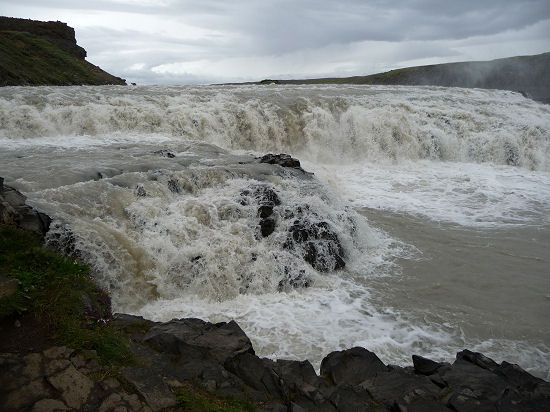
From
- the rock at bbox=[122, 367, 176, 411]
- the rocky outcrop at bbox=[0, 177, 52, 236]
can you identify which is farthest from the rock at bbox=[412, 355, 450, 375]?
the rocky outcrop at bbox=[0, 177, 52, 236]

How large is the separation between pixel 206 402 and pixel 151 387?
59 centimetres

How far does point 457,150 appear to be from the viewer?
24891 millimetres

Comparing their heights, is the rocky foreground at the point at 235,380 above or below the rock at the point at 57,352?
below

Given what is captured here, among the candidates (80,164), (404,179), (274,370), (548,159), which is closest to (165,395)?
(274,370)

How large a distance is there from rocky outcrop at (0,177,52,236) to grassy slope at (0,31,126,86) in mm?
26586

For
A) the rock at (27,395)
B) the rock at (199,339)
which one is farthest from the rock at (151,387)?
the rock at (199,339)

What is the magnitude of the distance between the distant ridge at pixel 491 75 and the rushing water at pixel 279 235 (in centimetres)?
6009

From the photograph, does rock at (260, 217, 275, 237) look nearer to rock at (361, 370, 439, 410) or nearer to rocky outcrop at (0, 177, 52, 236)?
rocky outcrop at (0, 177, 52, 236)

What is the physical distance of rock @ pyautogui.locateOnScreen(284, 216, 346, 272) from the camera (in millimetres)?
10570

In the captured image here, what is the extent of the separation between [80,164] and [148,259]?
5.44 metres

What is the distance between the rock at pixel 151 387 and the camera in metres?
4.00

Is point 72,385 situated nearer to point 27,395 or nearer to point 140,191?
point 27,395

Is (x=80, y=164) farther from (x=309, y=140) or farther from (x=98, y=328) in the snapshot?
(x=309, y=140)

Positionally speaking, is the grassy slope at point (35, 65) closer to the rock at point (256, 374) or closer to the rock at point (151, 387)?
the rock at point (256, 374)
